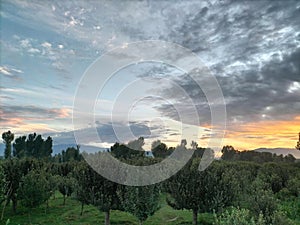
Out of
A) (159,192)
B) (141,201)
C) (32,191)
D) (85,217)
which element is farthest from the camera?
(85,217)

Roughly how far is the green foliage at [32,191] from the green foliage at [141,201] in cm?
1676

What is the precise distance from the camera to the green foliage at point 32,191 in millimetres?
42531

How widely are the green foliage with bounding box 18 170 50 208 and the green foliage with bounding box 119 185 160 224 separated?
16.8 m

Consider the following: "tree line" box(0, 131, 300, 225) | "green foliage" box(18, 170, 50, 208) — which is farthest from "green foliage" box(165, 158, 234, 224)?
"green foliage" box(18, 170, 50, 208)

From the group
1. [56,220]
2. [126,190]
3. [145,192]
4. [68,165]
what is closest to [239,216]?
[145,192]

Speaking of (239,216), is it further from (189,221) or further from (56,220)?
(56,220)

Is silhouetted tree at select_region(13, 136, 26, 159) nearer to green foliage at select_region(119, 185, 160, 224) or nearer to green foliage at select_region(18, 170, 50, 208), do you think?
green foliage at select_region(18, 170, 50, 208)

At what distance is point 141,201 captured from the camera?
31359 mm

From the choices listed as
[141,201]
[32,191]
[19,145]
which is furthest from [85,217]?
[19,145]

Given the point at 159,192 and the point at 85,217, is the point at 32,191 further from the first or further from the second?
the point at 159,192

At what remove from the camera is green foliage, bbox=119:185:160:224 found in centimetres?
3134

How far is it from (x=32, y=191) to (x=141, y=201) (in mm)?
19118

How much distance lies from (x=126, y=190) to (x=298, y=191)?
3404 cm

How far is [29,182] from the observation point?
43406mm
